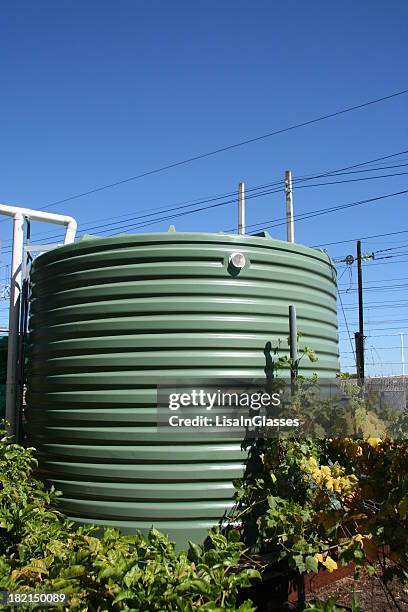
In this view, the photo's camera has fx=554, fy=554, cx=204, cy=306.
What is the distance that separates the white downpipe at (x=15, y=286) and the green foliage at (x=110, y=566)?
1255 millimetres

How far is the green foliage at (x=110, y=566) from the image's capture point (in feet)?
7.85

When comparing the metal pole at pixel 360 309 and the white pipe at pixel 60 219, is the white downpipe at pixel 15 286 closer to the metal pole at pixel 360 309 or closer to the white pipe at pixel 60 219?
the white pipe at pixel 60 219

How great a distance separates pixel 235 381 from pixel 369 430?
929 millimetres

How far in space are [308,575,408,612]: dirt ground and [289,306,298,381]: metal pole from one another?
1507mm

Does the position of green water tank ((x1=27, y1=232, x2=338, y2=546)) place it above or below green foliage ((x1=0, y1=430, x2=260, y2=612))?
above

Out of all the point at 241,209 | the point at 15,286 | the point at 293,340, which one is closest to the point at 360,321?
the point at 241,209

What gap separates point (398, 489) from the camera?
2404 millimetres

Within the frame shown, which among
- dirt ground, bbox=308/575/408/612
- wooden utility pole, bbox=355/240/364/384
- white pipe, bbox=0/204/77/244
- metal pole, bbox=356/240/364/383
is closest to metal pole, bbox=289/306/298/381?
dirt ground, bbox=308/575/408/612

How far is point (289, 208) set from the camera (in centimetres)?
1385

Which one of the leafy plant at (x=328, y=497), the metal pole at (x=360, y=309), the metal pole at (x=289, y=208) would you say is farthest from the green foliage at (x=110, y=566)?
the metal pole at (x=360, y=309)

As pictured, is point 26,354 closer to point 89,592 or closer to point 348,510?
point 89,592

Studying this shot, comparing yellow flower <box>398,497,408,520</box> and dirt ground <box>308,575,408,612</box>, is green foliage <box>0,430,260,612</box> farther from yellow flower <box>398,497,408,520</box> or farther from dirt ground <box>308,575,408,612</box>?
dirt ground <box>308,575,408,612</box>

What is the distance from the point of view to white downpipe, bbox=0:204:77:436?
4664 millimetres

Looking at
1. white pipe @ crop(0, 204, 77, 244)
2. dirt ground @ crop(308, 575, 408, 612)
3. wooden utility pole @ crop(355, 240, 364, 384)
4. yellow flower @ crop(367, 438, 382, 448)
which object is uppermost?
wooden utility pole @ crop(355, 240, 364, 384)
